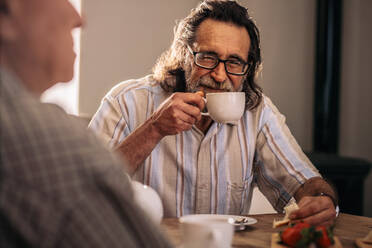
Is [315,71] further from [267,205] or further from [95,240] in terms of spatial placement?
[95,240]

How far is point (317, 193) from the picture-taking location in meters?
1.49

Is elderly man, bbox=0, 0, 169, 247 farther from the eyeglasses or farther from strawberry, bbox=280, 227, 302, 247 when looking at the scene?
the eyeglasses

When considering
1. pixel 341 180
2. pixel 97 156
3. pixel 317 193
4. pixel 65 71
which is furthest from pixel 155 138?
pixel 341 180

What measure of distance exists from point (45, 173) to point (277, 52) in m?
3.26

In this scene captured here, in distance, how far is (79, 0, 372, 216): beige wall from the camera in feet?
10.2

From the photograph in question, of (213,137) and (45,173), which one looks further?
(213,137)

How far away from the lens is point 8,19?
455 mm

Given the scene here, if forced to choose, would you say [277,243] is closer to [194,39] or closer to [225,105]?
[225,105]

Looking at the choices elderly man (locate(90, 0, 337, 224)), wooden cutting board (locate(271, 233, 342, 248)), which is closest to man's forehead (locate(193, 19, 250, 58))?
elderly man (locate(90, 0, 337, 224))

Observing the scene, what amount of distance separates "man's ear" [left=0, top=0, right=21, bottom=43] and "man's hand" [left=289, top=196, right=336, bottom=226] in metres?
0.98

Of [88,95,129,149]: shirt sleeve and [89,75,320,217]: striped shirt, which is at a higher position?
[88,95,129,149]: shirt sleeve

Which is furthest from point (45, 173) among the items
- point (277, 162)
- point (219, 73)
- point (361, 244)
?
point (277, 162)

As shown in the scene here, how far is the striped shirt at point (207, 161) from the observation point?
172cm

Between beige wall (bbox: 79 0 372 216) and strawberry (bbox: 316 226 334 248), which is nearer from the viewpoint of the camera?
strawberry (bbox: 316 226 334 248)
